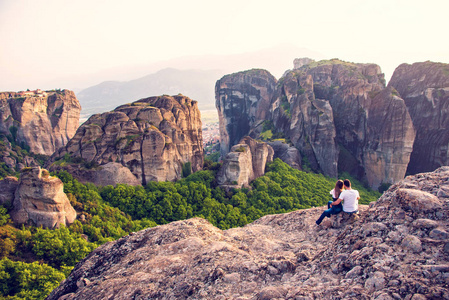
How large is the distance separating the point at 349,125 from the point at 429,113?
13.2 meters

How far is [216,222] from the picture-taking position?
26.5m

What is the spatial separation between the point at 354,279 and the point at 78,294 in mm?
7405

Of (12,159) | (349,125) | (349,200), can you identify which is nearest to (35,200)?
(349,200)

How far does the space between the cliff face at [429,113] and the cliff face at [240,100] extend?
38426mm

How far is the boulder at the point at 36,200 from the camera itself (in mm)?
18703

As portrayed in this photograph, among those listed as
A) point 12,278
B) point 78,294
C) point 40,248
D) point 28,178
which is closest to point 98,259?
point 78,294

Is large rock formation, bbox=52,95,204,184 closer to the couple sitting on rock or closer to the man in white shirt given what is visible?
the couple sitting on rock

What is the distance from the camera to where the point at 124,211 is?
26.6 metres

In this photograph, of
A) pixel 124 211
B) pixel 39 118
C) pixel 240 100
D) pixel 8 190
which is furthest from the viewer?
pixel 240 100

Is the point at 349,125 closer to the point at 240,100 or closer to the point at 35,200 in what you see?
the point at 240,100

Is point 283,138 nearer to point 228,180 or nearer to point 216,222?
point 228,180

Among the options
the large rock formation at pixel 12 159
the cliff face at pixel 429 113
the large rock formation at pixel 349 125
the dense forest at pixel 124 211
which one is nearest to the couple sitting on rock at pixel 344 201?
the dense forest at pixel 124 211

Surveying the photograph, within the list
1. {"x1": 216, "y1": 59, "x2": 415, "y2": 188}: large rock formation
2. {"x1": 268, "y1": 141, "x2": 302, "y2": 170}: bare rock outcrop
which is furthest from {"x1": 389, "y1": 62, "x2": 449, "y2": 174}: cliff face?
{"x1": 268, "y1": 141, "x2": 302, "y2": 170}: bare rock outcrop

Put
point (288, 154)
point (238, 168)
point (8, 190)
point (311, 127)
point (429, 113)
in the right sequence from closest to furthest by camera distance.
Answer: point (8, 190) < point (238, 168) < point (429, 113) < point (288, 154) < point (311, 127)
